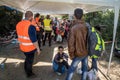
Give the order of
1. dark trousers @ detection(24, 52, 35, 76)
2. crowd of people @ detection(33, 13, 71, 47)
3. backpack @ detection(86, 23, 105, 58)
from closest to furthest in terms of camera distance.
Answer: backpack @ detection(86, 23, 105, 58)
dark trousers @ detection(24, 52, 35, 76)
crowd of people @ detection(33, 13, 71, 47)

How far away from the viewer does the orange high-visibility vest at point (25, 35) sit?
21.3 ft

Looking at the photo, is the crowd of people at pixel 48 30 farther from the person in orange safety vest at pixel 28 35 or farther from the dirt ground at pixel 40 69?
the person in orange safety vest at pixel 28 35

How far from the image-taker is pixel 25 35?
260 inches

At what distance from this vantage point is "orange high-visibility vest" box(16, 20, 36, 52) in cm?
648

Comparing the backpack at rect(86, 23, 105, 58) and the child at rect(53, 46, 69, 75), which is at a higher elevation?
the backpack at rect(86, 23, 105, 58)

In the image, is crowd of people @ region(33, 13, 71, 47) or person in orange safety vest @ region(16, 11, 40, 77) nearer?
person in orange safety vest @ region(16, 11, 40, 77)

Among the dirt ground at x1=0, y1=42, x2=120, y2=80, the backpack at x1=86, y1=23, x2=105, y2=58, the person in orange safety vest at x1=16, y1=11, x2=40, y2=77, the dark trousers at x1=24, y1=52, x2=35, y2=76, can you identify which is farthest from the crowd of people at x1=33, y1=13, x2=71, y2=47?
the backpack at x1=86, y1=23, x2=105, y2=58

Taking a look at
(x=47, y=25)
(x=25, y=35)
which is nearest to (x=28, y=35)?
(x=25, y=35)

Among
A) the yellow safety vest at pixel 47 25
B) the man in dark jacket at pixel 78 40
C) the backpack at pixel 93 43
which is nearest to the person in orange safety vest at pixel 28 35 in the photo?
the man in dark jacket at pixel 78 40

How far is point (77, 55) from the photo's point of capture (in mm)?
5801

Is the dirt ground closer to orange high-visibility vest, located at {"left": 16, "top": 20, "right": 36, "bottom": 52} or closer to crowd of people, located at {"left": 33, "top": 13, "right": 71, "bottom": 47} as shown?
orange high-visibility vest, located at {"left": 16, "top": 20, "right": 36, "bottom": 52}

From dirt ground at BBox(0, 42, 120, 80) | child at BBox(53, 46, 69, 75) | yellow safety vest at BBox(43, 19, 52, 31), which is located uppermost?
yellow safety vest at BBox(43, 19, 52, 31)

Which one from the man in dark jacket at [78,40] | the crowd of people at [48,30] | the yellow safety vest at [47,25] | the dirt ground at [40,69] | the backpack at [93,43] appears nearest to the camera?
the man in dark jacket at [78,40]

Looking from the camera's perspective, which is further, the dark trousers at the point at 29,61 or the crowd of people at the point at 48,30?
the crowd of people at the point at 48,30
